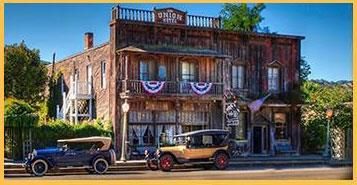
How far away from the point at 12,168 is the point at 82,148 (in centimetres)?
139

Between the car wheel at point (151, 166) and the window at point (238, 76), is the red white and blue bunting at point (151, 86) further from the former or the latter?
the window at point (238, 76)

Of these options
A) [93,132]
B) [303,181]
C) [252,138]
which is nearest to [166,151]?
[93,132]

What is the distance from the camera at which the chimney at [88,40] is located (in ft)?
54.9

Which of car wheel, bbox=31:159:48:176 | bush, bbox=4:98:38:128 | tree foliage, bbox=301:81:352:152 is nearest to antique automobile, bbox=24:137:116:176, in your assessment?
car wheel, bbox=31:159:48:176

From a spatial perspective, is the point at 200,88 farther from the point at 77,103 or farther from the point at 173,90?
the point at 77,103

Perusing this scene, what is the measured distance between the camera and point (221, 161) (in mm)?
17422

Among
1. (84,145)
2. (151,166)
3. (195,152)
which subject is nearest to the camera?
(84,145)

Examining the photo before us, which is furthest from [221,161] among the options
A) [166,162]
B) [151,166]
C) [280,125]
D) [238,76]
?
[280,125]

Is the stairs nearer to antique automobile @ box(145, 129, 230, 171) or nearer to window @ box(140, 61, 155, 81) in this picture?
window @ box(140, 61, 155, 81)

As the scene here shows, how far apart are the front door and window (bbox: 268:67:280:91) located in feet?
3.35

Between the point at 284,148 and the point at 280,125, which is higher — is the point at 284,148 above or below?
below

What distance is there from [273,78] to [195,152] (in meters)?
4.81

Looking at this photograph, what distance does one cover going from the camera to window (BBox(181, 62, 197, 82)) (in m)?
19.6

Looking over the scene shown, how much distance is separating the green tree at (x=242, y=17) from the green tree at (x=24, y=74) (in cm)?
404
